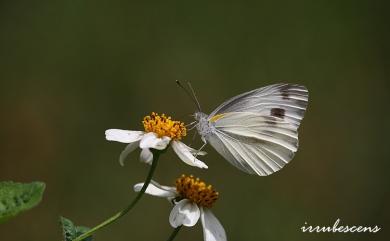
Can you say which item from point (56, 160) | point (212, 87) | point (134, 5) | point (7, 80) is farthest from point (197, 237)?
point (134, 5)

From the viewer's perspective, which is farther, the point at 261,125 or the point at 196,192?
the point at 261,125

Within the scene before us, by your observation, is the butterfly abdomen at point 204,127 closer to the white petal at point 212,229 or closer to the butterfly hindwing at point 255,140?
the butterfly hindwing at point 255,140

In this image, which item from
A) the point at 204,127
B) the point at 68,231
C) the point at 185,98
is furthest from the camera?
the point at 185,98

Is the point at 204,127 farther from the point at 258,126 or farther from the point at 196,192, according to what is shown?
the point at 196,192

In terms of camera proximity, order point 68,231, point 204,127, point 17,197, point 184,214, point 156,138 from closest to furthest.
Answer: point 17,197 < point 68,231 < point 184,214 < point 156,138 < point 204,127

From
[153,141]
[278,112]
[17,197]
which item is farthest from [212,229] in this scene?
[278,112]

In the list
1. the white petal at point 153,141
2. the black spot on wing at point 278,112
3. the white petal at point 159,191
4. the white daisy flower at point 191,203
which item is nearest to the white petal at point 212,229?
the white daisy flower at point 191,203

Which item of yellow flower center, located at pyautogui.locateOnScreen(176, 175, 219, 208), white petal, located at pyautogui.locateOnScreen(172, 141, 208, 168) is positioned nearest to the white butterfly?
yellow flower center, located at pyautogui.locateOnScreen(176, 175, 219, 208)
